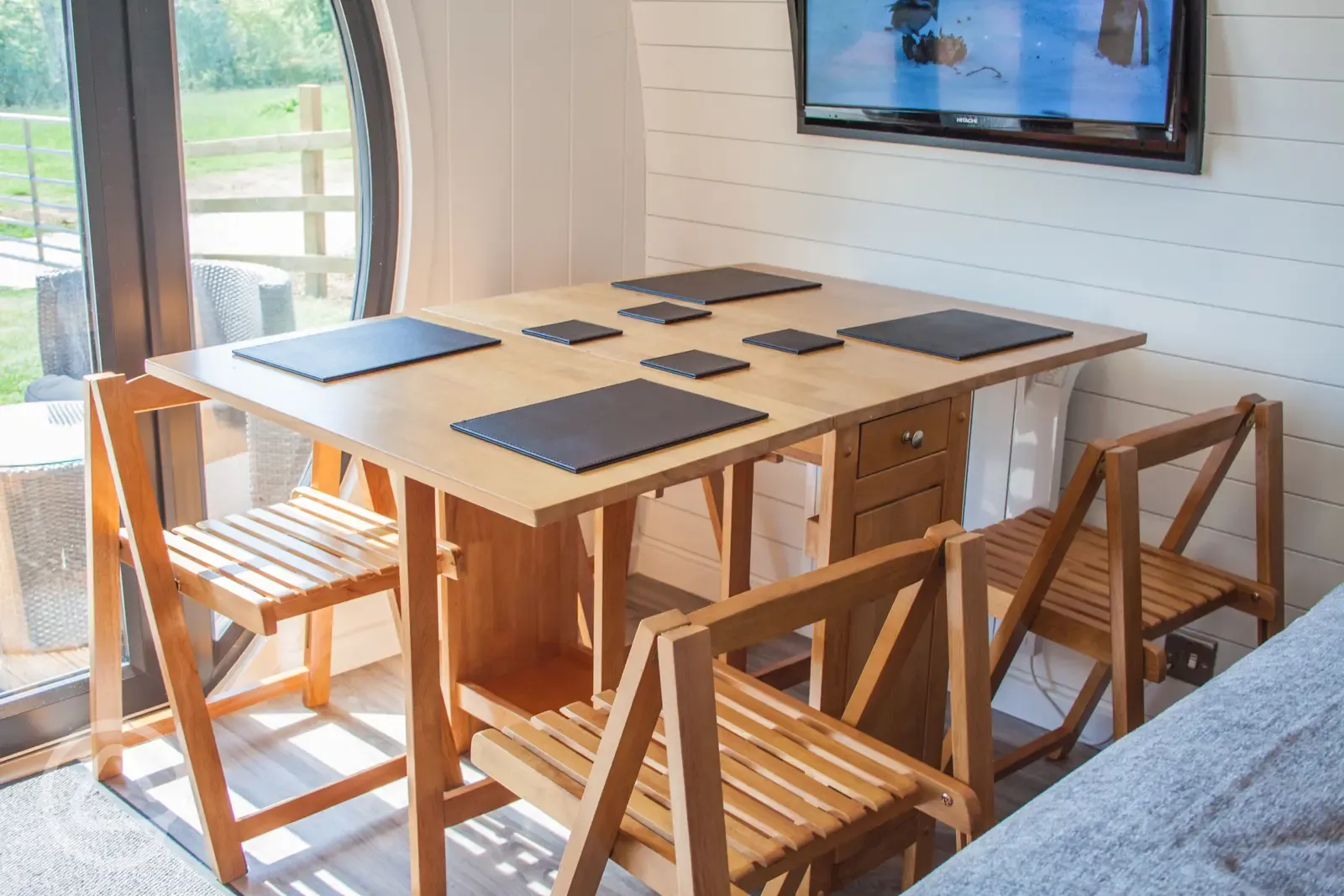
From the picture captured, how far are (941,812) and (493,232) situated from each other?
176cm

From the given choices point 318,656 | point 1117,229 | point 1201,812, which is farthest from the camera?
point 318,656

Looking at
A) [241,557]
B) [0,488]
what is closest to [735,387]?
[241,557]

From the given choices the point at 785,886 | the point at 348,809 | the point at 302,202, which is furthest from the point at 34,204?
the point at 785,886

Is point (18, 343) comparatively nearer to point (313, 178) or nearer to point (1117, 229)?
point (313, 178)

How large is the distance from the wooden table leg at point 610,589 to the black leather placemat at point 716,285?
0.53m

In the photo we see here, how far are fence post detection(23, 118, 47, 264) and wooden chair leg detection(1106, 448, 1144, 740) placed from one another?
1800 mm

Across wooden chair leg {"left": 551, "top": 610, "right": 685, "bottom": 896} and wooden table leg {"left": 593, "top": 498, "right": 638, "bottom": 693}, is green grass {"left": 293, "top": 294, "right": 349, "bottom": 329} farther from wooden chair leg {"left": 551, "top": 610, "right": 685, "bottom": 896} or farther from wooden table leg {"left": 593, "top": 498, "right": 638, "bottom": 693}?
wooden chair leg {"left": 551, "top": 610, "right": 685, "bottom": 896}

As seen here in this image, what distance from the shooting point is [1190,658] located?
2.51 meters

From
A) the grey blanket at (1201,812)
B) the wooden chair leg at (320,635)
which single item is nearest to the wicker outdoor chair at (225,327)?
the wooden chair leg at (320,635)

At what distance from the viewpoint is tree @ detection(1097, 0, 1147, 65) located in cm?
225

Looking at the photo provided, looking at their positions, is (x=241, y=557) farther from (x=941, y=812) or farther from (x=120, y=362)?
(x=941, y=812)

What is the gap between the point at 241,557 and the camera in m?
2.17

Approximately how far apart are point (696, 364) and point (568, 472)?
0.51m

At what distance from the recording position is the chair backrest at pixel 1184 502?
1.92 meters
